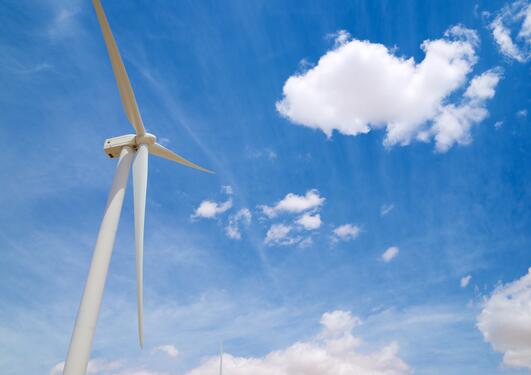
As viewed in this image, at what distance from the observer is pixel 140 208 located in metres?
25.8

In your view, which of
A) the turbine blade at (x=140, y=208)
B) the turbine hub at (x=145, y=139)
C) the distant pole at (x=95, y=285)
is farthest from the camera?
the turbine hub at (x=145, y=139)

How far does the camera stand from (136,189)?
2680 cm

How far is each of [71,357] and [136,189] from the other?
1096 centimetres

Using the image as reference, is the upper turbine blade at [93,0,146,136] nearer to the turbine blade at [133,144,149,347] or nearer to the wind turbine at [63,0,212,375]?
the wind turbine at [63,0,212,375]

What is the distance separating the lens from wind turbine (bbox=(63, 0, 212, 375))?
19547 mm

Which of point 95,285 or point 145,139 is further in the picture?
point 145,139

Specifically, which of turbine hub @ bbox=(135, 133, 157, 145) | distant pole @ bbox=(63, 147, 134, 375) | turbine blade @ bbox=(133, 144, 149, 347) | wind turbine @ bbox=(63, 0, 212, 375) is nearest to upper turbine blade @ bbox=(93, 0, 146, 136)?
wind turbine @ bbox=(63, 0, 212, 375)

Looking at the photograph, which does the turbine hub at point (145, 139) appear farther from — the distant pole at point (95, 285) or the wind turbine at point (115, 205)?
the distant pole at point (95, 285)

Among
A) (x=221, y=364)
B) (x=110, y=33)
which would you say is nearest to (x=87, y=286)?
(x=110, y=33)

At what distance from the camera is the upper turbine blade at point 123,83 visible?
2706cm

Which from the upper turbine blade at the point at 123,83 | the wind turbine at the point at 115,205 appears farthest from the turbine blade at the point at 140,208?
the upper turbine blade at the point at 123,83

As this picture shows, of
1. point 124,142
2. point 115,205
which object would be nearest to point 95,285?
point 115,205

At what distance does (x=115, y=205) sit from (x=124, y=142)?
6.45 metres

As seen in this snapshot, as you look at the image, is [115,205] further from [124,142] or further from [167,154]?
[167,154]
